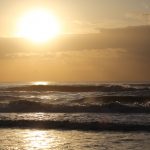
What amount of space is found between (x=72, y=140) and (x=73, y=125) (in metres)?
5.55

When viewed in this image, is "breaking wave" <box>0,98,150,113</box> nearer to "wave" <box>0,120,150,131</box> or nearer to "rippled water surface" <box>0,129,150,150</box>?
"wave" <box>0,120,150,131</box>

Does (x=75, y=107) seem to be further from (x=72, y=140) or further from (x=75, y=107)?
(x=72, y=140)

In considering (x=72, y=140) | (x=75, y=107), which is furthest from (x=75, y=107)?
(x=72, y=140)

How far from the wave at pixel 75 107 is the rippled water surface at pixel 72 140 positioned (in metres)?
12.9

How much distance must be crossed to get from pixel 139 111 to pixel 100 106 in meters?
4.78

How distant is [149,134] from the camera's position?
68.0ft

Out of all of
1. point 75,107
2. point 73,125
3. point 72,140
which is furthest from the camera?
point 75,107

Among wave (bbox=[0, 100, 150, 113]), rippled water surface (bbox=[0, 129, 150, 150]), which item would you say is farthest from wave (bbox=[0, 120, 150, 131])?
wave (bbox=[0, 100, 150, 113])

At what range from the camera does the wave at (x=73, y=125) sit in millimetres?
23281

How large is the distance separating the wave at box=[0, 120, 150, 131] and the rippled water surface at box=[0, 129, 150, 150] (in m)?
1.58

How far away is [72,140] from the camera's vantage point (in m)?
19.5

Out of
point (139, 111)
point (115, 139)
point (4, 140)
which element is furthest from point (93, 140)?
point (139, 111)

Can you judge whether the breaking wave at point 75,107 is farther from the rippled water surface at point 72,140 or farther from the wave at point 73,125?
the rippled water surface at point 72,140

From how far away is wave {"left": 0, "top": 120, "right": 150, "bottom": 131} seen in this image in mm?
23281
